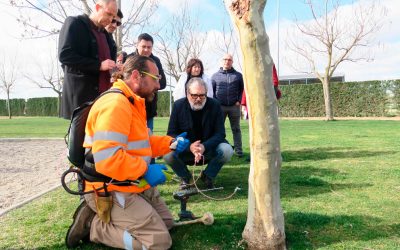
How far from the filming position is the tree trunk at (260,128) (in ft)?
9.09

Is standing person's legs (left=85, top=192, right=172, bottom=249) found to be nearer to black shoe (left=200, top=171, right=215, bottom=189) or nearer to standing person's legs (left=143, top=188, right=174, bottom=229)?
standing person's legs (left=143, top=188, right=174, bottom=229)

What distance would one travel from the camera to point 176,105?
4895 millimetres

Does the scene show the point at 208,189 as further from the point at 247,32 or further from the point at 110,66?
the point at 247,32


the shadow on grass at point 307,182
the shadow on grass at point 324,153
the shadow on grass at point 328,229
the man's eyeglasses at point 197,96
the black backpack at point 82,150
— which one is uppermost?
the man's eyeglasses at point 197,96

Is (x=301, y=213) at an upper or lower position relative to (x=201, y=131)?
lower

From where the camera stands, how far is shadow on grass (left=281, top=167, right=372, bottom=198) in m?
4.65

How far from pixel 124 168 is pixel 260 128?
3.45 ft

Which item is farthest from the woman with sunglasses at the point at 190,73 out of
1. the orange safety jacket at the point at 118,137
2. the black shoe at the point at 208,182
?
the orange safety jacket at the point at 118,137

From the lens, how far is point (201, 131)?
16.1ft

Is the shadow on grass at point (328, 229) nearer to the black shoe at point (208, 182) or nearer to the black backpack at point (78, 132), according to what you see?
the black shoe at point (208, 182)

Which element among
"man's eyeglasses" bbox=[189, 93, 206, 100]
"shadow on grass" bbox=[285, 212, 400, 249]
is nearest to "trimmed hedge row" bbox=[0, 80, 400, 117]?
"man's eyeglasses" bbox=[189, 93, 206, 100]

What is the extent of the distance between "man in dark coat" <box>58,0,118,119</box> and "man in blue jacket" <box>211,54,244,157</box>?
3.44 metres

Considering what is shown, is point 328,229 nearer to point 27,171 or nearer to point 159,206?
point 159,206

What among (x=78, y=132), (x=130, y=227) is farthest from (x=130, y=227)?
(x=78, y=132)
